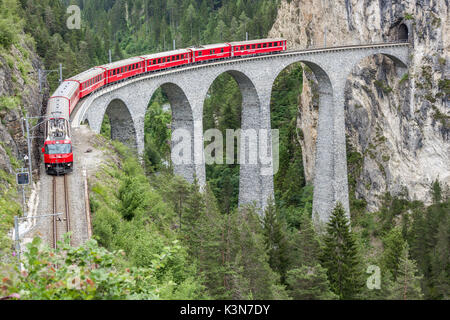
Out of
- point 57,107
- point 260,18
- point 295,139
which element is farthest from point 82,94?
point 260,18

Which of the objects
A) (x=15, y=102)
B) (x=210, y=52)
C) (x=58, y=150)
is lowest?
(x=58, y=150)

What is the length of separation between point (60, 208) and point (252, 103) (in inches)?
1122

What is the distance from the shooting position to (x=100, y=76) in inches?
1551

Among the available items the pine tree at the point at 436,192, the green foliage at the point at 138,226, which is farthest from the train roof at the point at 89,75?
the pine tree at the point at 436,192

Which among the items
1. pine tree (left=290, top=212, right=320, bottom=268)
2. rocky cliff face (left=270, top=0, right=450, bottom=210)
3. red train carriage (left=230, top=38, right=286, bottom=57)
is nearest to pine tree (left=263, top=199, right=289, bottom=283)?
pine tree (left=290, top=212, right=320, bottom=268)

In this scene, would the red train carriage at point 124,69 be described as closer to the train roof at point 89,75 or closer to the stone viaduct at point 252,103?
the train roof at point 89,75

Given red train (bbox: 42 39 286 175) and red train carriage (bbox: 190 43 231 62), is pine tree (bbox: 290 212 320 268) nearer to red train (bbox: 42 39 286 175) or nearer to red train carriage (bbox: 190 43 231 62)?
red train (bbox: 42 39 286 175)

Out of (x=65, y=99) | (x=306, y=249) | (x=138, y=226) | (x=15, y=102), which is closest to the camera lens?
(x=138, y=226)

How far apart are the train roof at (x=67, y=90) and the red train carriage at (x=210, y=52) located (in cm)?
1263

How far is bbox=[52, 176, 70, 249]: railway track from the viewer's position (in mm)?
22688

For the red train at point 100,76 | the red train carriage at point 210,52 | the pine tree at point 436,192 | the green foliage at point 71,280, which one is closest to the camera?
the green foliage at point 71,280

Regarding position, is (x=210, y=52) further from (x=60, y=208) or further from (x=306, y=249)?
(x=60, y=208)

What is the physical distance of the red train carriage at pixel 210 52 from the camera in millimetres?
46656

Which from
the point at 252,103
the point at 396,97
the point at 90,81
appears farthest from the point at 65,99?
the point at 396,97
